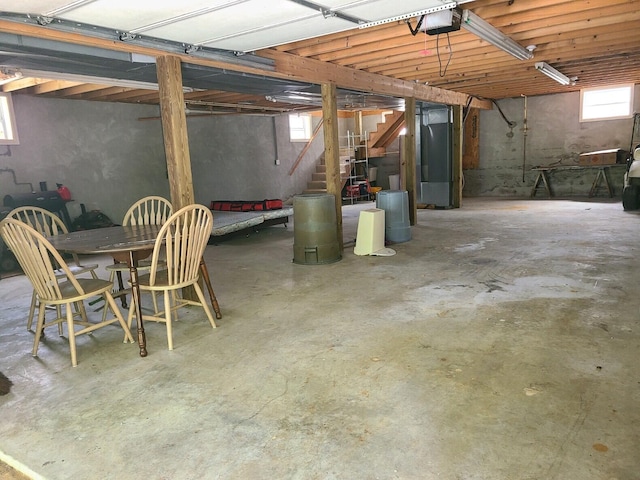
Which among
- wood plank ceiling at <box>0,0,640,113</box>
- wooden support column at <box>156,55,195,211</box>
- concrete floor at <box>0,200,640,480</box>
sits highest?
wood plank ceiling at <box>0,0,640,113</box>

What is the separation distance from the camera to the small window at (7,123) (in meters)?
6.07

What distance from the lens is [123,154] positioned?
752 cm

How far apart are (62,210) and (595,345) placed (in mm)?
6967

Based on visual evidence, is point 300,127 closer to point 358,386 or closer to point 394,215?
point 394,215

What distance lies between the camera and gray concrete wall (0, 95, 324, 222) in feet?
21.0

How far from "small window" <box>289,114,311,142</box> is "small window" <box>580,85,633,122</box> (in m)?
6.70

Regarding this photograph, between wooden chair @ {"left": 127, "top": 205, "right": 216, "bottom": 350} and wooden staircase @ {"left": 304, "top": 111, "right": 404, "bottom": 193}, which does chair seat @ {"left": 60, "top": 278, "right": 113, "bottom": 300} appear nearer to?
wooden chair @ {"left": 127, "top": 205, "right": 216, "bottom": 350}

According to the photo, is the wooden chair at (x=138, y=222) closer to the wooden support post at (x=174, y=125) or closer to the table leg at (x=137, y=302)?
the wooden support post at (x=174, y=125)

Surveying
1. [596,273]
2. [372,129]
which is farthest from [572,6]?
[372,129]

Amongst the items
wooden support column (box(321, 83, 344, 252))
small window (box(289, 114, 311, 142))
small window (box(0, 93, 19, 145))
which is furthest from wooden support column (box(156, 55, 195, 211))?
small window (box(289, 114, 311, 142))

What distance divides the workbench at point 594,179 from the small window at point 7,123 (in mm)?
10812

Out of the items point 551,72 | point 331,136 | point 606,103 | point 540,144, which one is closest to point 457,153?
point 551,72

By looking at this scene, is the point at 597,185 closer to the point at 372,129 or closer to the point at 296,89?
the point at 372,129

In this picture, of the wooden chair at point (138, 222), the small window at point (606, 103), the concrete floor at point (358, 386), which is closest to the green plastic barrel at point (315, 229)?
the concrete floor at point (358, 386)
